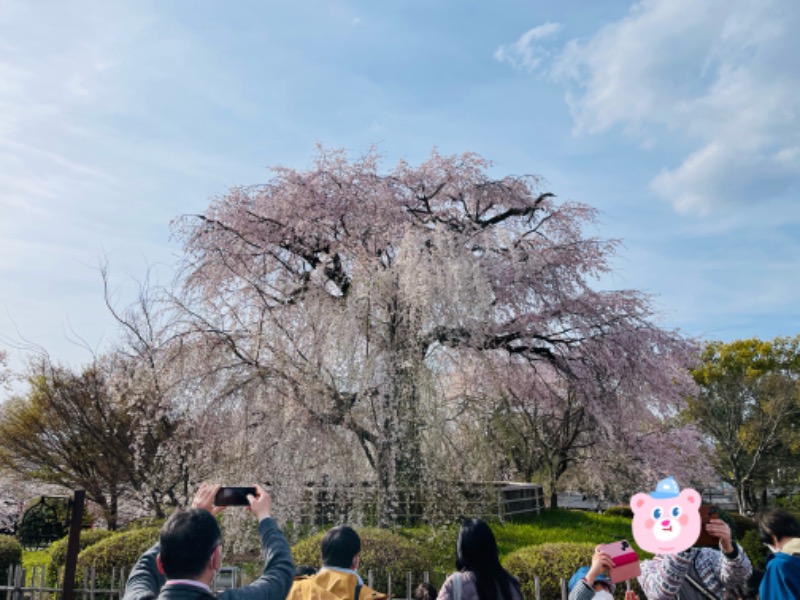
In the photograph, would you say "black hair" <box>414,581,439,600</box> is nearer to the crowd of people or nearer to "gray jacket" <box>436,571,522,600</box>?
the crowd of people

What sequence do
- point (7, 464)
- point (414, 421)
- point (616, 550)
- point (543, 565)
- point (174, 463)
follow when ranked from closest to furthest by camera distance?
point (616, 550) < point (543, 565) < point (414, 421) < point (174, 463) < point (7, 464)

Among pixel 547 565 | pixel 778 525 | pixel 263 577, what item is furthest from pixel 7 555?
pixel 778 525

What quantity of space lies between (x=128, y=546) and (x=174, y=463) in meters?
3.35

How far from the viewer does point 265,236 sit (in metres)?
12.7

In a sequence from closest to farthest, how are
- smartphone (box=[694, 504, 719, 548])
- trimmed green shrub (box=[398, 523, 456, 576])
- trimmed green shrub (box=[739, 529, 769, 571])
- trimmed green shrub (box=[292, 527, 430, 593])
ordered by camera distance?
smartphone (box=[694, 504, 719, 548])
trimmed green shrub (box=[292, 527, 430, 593])
trimmed green shrub (box=[398, 523, 456, 576])
trimmed green shrub (box=[739, 529, 769, 571])

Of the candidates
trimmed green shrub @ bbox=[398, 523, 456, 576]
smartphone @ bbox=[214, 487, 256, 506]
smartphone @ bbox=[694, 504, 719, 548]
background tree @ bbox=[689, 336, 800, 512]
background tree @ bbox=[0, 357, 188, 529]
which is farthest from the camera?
background tree @ bbox=[689, 336, 800, 512]

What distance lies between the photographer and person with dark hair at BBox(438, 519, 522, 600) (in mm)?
2889

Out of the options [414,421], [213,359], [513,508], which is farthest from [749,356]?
[213,359]

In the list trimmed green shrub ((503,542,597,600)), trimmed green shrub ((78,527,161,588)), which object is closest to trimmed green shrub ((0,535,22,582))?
trimmed green shrub ((78,527,161,588))

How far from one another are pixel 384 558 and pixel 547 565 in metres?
1.86

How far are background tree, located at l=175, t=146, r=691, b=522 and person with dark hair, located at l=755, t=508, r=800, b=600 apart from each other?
6.62 m

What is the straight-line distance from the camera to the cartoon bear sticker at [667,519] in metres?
2.83

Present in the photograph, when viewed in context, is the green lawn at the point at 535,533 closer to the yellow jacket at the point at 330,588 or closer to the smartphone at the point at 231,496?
the yellow jacket at the point at 330,588

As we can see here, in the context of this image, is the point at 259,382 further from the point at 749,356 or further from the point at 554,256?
the point at 749,356
